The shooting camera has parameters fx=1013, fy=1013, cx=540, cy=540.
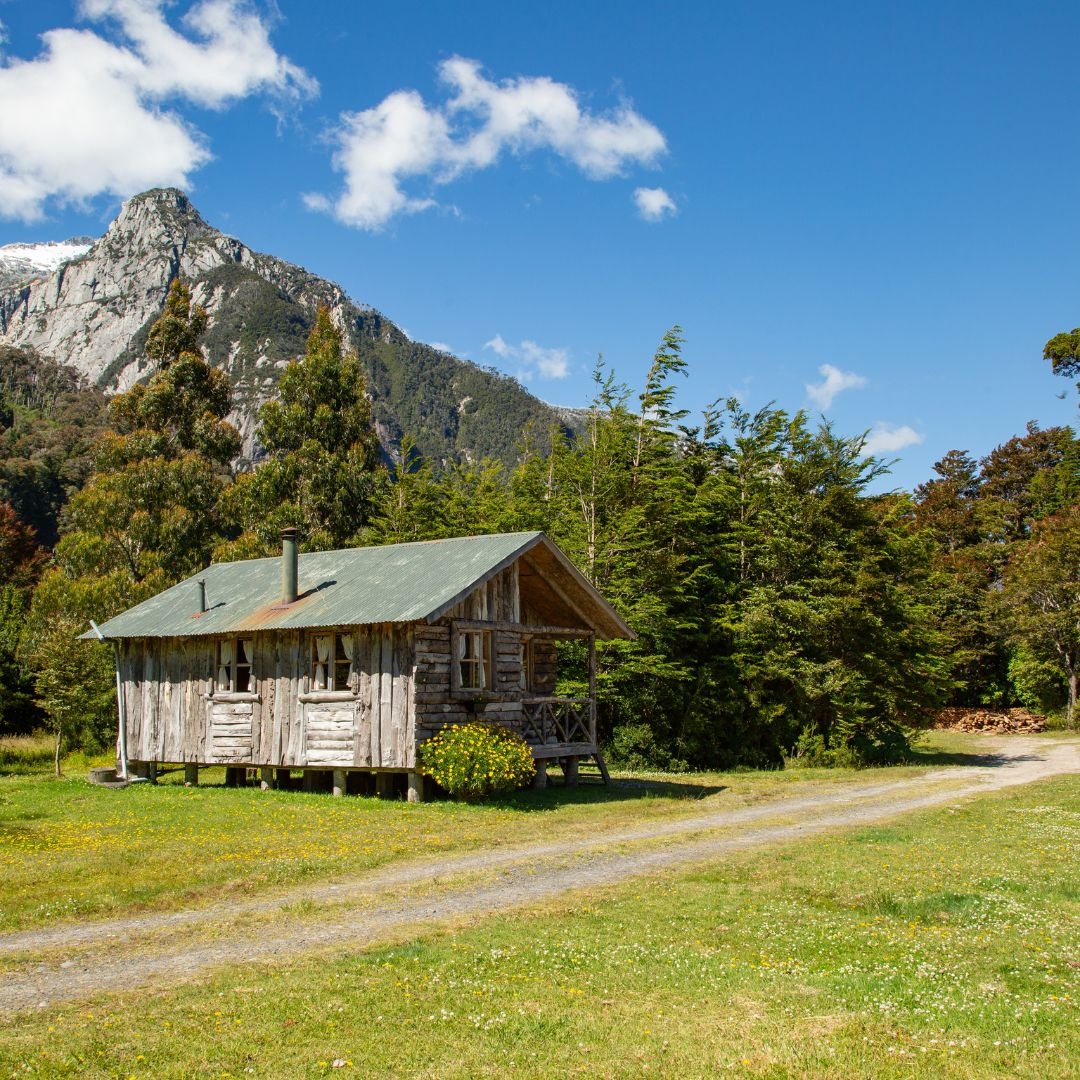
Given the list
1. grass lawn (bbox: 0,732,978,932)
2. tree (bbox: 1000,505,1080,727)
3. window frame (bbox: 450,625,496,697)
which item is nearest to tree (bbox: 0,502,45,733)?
grass lawn (bbox: 0,732,978,932)

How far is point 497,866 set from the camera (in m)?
15.3

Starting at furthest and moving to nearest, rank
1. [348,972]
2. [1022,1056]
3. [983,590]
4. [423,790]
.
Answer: [983,590] → [423,790] → [348,972] → [1022,1056]

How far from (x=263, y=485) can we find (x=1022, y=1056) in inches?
1755

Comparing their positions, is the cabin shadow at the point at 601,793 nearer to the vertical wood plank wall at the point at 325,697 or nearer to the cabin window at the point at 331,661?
the vertical wood plank wall at the point at 325,697

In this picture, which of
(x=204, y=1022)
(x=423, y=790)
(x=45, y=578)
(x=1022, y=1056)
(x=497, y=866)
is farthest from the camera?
(x=45, y=578)

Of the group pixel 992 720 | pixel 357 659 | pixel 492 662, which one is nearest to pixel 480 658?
pixel 492 662

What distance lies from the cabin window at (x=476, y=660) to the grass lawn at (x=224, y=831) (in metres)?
2.99

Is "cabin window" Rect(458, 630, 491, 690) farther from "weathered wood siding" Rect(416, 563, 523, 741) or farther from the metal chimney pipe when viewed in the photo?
the metal chimney pipe

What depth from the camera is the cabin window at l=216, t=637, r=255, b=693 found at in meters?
26.7

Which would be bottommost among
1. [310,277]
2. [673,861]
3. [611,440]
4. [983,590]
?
[673,861]

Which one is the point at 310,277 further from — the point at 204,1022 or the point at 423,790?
the point at 204,1022

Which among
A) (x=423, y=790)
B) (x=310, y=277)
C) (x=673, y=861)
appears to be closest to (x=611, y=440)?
(x=423, y=790)

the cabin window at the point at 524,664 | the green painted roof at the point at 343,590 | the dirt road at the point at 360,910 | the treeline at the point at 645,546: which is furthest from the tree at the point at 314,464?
the dirt road at the point at 360,910

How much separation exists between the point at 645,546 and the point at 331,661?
50.1 ft
